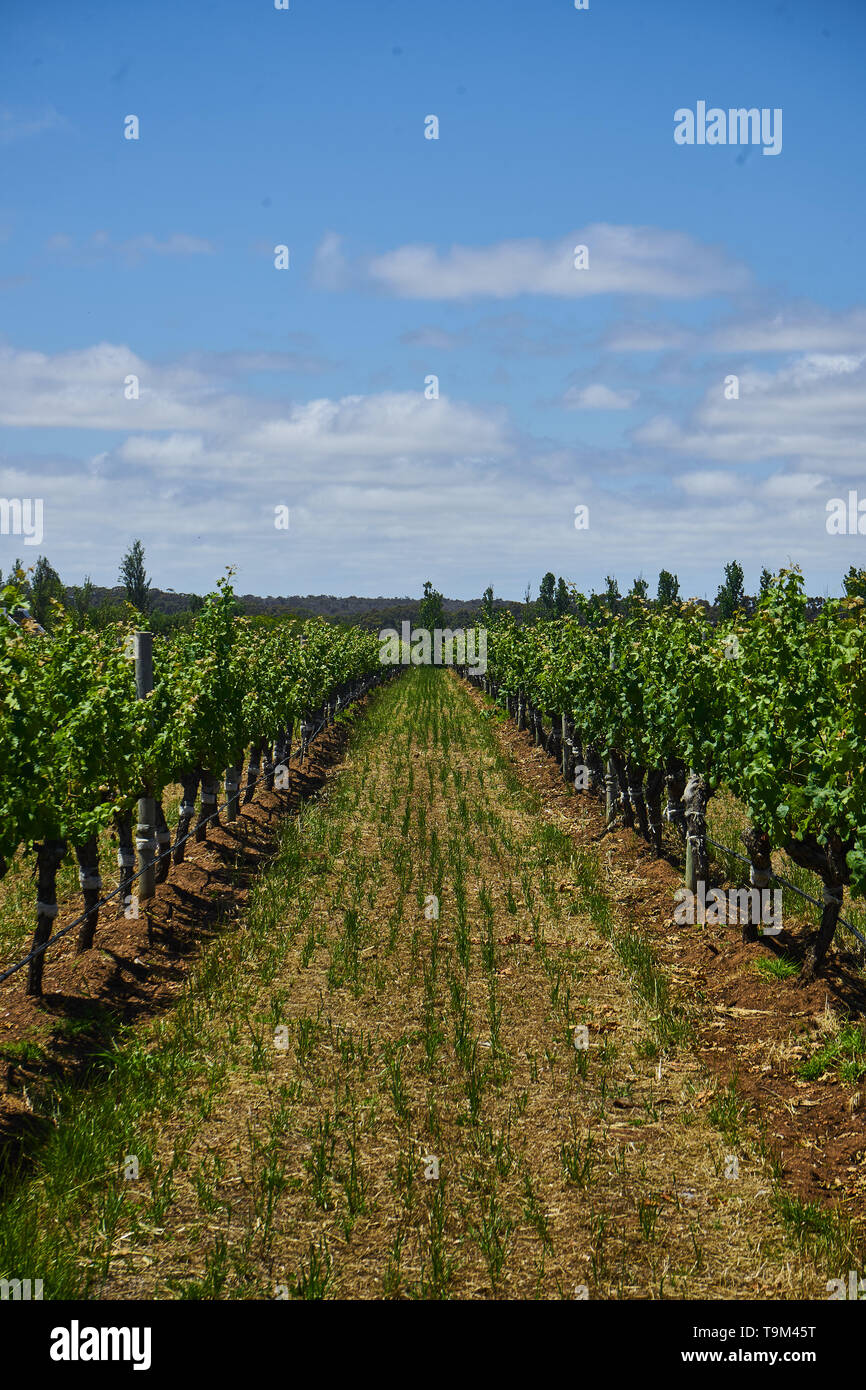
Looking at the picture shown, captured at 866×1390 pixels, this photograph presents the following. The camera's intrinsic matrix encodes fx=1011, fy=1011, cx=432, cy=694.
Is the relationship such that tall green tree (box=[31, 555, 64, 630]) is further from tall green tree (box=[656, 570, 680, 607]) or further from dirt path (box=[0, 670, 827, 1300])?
dirt path (box=[0, 670, 827, 1300])

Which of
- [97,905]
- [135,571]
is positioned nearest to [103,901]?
[97,905]

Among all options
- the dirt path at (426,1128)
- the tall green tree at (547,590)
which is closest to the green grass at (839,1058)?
the dirt path at (426,1128)

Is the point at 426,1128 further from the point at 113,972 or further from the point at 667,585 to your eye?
the point at 667,585

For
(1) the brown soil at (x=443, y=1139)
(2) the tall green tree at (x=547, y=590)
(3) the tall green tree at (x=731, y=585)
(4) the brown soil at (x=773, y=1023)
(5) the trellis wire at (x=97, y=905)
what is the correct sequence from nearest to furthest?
(1) the brown soil at (x=443, y=1139)
(4) the brown soil at (x=773, y=1023)
(5) the trellis wire at (x=97, y=905)
(3) the tall green tree at (x=731, y=585)
(2) the tall green tree at (x=547, y=590)

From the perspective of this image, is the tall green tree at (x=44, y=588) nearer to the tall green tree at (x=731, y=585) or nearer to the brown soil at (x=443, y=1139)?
the tall green tree at (x=731, y=585)

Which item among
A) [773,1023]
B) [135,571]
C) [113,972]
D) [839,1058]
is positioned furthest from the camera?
[135,571]

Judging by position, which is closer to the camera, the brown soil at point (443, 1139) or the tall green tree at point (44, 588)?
the brown soil at point (443, 1139)

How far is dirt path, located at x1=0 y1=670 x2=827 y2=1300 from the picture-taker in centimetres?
604

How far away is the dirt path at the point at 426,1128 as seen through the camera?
604cm

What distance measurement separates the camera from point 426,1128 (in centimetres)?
774

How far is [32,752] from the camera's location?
9148 mm

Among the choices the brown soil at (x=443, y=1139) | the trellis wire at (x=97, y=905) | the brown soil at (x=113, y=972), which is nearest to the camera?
the brown soil at (x=443, y=1139)
